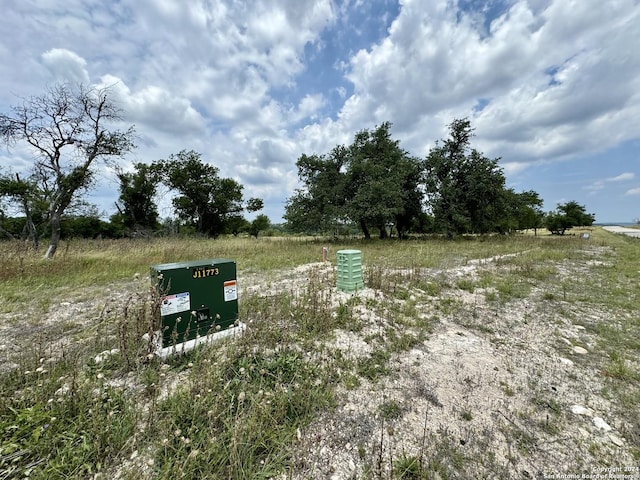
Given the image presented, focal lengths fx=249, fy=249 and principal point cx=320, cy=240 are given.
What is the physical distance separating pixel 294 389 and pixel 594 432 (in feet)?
8.63

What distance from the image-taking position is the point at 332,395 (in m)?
2.48

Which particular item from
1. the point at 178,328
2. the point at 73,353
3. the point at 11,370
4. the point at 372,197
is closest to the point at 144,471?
the point at 178,328

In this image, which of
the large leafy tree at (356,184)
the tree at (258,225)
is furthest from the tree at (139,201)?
the tree at (258,225)

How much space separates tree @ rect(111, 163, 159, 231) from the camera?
2538 cm

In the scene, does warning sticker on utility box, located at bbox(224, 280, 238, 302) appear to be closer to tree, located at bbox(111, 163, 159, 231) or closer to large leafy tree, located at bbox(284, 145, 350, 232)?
large leafy tree, located at bbox(284, 145, 350, 232)

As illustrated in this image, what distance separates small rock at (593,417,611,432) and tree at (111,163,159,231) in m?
30.8

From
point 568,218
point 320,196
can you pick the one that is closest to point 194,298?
point 320,196

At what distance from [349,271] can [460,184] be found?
62.0 ft

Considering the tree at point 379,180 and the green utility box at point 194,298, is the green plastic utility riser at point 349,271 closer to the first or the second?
the green utility box at point 194,298

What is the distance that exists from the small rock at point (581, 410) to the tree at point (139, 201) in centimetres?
3066

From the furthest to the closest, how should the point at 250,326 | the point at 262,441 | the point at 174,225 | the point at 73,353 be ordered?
the point at 174,225, the point at 250,326, the point at 73,353, the point at 262,441

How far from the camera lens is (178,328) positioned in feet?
10.1

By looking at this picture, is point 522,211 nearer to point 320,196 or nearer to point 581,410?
point 320,196

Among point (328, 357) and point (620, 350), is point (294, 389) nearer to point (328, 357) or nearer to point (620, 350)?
point (328, 357)
